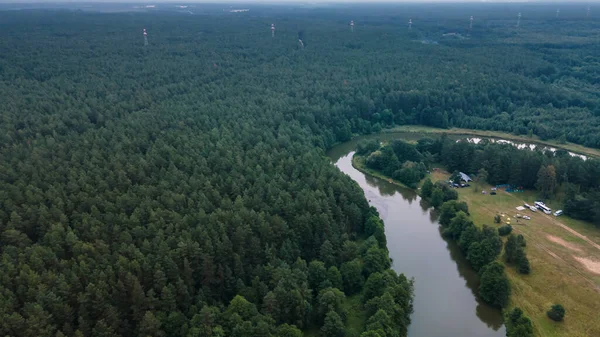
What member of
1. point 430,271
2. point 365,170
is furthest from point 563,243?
point 365,170

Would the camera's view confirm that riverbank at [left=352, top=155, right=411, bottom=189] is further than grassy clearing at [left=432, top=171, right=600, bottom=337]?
Yes

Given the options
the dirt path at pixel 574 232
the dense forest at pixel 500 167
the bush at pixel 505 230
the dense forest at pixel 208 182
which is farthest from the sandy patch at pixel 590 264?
the dense forest at pixel 208 182

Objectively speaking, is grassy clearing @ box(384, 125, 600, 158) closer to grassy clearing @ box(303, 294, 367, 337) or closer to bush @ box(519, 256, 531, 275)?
bush @ box(519, 256, 531, 275)

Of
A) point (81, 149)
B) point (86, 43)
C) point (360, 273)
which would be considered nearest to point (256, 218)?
point (360, 273)

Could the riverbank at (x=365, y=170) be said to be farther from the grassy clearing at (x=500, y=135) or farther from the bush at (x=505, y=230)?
the grassy clearing at (x=500, y=135)

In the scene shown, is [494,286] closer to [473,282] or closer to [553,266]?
[473,282]

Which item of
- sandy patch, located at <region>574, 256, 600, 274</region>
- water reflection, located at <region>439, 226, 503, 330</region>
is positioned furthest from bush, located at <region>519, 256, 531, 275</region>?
sandy patch, located at <region>574, 256, 600, 274</region>
